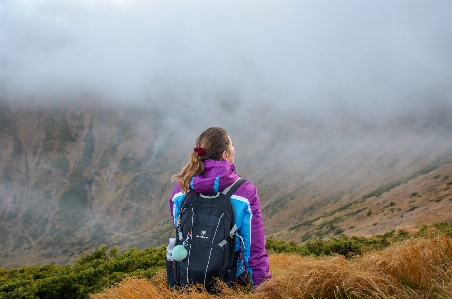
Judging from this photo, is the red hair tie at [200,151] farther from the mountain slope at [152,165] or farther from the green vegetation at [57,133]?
the green vegetation at [57,133]

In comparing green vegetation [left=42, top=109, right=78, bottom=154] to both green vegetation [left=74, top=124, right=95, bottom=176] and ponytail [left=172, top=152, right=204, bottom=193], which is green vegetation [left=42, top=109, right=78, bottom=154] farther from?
ponytail [left=172, top=152, right=204, bottom=193]

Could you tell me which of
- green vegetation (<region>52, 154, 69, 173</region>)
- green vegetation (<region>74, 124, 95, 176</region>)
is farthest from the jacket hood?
green vegetation (<region>52, 154, 69, 173</region>)

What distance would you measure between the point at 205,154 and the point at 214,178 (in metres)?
0.46

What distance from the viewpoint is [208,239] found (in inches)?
143

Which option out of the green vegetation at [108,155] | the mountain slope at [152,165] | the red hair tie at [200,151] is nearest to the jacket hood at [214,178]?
the red hair tie at [200,151]

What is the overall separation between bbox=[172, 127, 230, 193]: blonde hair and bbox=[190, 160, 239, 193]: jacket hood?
9cm

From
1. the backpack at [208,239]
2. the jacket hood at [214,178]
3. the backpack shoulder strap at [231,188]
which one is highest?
the jacket hood at [214,178]

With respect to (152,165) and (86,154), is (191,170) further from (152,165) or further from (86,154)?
(86,154)

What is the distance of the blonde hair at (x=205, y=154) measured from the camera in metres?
3.91

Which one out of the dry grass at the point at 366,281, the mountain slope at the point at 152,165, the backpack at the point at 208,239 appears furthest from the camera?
the mountain slope at the point at 152,165

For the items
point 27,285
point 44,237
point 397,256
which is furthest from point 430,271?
point 44,237

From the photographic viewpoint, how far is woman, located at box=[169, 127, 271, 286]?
373 centimetres

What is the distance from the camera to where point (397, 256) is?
379cm

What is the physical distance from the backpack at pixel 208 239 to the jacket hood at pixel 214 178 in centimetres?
8
